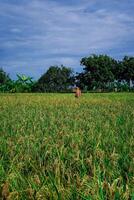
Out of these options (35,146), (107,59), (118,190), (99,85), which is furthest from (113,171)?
(107,59)

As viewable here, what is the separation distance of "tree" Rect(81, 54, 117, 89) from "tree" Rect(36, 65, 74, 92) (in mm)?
3453

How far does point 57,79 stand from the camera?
8688 centimetres

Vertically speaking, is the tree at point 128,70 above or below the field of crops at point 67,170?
above

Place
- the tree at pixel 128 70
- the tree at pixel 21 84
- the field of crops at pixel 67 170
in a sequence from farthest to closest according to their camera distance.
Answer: the tree at pixel 128 70 → the tree at pixel 21 84 → the field of crops at pixel 67 170

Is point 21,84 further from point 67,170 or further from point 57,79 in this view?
point 67,170

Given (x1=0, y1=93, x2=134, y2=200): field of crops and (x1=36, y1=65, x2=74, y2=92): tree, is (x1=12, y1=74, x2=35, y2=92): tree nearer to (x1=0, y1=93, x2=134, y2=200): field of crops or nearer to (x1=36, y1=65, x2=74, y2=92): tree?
(x1=36, y1=65, x2=74, y2=92): tree

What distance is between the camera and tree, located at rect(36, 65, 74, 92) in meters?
86.1

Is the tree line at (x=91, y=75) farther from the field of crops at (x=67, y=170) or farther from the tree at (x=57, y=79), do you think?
the field of crops at (x=67, y=170)

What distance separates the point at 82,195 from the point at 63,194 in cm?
21

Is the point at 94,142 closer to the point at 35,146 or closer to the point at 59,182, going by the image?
the point at 35,146

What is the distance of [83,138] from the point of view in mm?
6738

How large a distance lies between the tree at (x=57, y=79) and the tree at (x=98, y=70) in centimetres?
345

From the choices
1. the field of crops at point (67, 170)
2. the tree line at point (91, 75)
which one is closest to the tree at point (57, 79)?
the tree line at point (91, 75)

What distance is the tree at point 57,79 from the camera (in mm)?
86125
